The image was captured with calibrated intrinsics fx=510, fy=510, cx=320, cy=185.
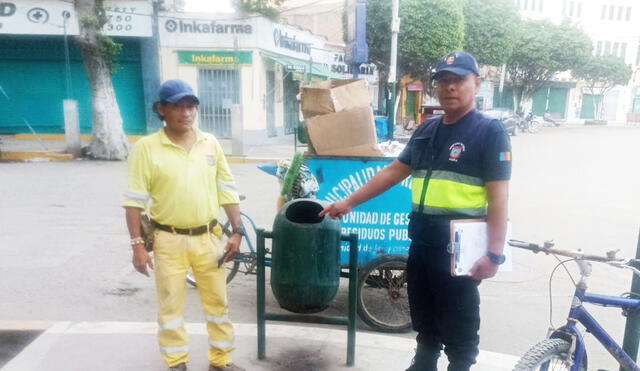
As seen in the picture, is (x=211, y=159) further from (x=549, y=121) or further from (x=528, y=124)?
(x=549, y=121)

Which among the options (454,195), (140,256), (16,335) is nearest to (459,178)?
(454,195)

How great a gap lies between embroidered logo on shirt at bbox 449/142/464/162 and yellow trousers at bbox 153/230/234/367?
4.83 ft

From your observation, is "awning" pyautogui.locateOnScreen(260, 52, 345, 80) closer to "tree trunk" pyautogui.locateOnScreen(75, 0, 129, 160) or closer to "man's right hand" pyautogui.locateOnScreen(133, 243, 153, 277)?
"tree trunk" pyautogui.locateOnScreen(75, 0, 129, 160)

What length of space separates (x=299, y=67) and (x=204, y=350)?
56.2 ft

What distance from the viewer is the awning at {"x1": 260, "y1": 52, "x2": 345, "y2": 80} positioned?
18.3m

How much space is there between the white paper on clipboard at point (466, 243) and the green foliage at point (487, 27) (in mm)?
27389

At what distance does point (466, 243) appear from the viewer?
2336mm

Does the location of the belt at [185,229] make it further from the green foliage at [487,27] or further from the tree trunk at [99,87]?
the green foliage at [487,27]

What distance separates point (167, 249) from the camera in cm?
287

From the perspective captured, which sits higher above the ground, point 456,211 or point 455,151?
point 455,151

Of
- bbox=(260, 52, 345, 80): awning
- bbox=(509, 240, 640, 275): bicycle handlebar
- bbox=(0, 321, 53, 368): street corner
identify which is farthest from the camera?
bbox=(260, 52, 345, 80): awning

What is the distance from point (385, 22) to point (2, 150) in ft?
54.3

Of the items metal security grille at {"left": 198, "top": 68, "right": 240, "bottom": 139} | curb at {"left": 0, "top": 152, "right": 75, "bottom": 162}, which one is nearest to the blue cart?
curb at {"left": 0, "top": 152, "right": 75, "bottom": 162}

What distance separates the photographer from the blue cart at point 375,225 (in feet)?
12.8
